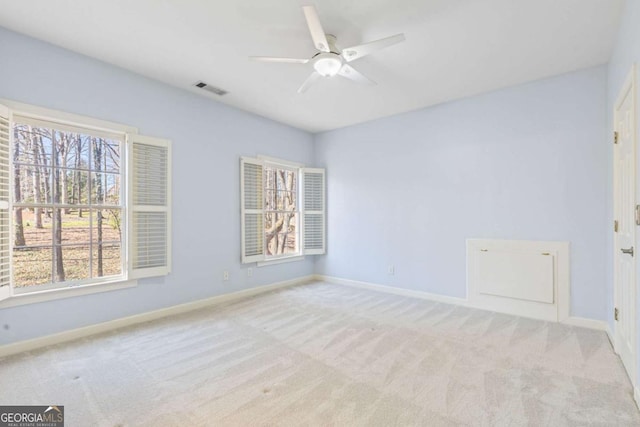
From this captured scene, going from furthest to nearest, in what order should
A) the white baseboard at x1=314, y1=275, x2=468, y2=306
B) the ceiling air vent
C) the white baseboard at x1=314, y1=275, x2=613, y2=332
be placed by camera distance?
1. the white baseboard at x1=314, y1=275, x2=468, y2=306
2. the ceiling air vent
3. the white baseboard at x1=314, y1=275, x2=613, y2=332

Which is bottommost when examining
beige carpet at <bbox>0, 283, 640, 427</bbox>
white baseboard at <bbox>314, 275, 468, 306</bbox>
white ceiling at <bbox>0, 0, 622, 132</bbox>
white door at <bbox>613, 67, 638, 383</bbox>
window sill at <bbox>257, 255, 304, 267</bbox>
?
beige carpet at <bbox>0, 283, 640, 427</bbox>

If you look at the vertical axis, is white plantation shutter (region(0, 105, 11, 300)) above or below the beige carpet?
above

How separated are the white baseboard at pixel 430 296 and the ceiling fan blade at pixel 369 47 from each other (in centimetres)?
322

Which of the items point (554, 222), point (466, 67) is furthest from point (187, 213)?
point (554, 222)

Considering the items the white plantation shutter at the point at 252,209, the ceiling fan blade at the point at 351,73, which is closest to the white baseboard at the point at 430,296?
the white plantation shutter at the point at 252,209

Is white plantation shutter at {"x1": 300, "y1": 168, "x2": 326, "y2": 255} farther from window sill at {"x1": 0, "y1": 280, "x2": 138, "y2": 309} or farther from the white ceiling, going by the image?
window sill at {"x1": 0, "y1": 280, "x2": 138, "y2": 309}

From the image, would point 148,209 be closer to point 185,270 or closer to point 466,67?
point 185,270

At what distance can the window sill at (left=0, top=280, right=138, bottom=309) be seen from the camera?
2500 millimetres

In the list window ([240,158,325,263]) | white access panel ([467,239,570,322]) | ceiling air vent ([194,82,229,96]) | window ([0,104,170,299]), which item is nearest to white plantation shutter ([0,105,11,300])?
window ([0,104,170,299])

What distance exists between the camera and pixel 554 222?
3.28m

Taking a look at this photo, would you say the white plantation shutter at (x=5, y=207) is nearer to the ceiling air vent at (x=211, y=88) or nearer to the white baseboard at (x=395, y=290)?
the ceiling air vent at (x=211, y=88)

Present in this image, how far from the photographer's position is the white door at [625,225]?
2.00 metres

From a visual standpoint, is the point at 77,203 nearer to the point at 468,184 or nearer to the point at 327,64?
the point at 327,64

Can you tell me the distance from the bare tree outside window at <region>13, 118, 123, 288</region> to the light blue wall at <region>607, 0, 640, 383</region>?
4.42 metres
